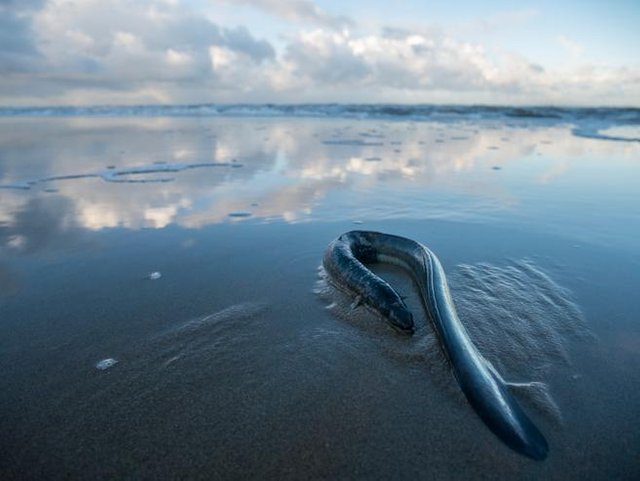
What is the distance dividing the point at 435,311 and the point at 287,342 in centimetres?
115

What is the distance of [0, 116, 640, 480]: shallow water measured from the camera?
2.08m

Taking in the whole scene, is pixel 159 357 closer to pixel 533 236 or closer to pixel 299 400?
pixel 299 400

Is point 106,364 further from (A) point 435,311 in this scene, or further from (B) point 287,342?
(A) point 435,311

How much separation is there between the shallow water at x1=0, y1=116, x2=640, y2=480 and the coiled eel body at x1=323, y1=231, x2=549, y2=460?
0.09m

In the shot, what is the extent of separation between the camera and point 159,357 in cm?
282

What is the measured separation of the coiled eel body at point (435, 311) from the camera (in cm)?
219

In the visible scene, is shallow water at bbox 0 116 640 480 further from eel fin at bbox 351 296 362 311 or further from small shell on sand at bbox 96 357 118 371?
eel fin at bbox 351 296 362 311

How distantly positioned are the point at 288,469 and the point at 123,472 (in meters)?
0.80

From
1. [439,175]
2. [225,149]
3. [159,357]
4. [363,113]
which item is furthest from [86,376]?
[363,113]

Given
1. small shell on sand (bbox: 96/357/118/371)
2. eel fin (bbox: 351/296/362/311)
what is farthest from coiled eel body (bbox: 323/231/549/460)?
small shell on sand (bbox: 96/357/118/371)

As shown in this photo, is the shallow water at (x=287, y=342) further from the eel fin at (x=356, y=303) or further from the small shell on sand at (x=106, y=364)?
the eel fin at (x=356, y=303)

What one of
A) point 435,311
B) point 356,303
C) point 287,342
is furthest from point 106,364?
point 435,311

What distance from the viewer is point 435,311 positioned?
311 centimetres

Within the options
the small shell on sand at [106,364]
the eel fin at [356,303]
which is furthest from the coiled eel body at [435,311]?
the small shell on sand at [106,364]
